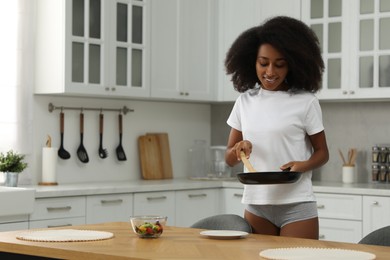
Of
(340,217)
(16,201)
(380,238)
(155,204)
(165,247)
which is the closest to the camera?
(165,247)

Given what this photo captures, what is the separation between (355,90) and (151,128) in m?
1.49

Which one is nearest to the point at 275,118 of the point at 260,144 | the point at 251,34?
the point at 260,144

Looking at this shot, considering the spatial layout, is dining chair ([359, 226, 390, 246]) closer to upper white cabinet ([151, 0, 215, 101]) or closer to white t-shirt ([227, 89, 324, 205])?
white t-shirt ([227, 89, 324, 205])

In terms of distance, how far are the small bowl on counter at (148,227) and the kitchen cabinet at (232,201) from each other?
262 centimetres

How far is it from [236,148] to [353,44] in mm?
2486

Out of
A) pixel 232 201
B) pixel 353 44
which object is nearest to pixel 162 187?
pixel 232 201

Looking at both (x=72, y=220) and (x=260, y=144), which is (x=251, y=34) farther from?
(x=72, y=220)

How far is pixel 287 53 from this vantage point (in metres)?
3.00

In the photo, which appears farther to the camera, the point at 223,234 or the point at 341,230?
Answer: the point at 341,230

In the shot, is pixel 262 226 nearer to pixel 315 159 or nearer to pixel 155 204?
pixel 315 159

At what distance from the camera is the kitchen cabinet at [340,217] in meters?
4.86

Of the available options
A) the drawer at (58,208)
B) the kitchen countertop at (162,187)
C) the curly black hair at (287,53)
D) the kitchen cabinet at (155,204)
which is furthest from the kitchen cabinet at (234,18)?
the curly black hair at (287,53)

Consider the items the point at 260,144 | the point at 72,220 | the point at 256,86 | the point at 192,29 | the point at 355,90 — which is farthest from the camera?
the point at 192,29

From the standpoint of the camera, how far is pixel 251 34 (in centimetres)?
315
